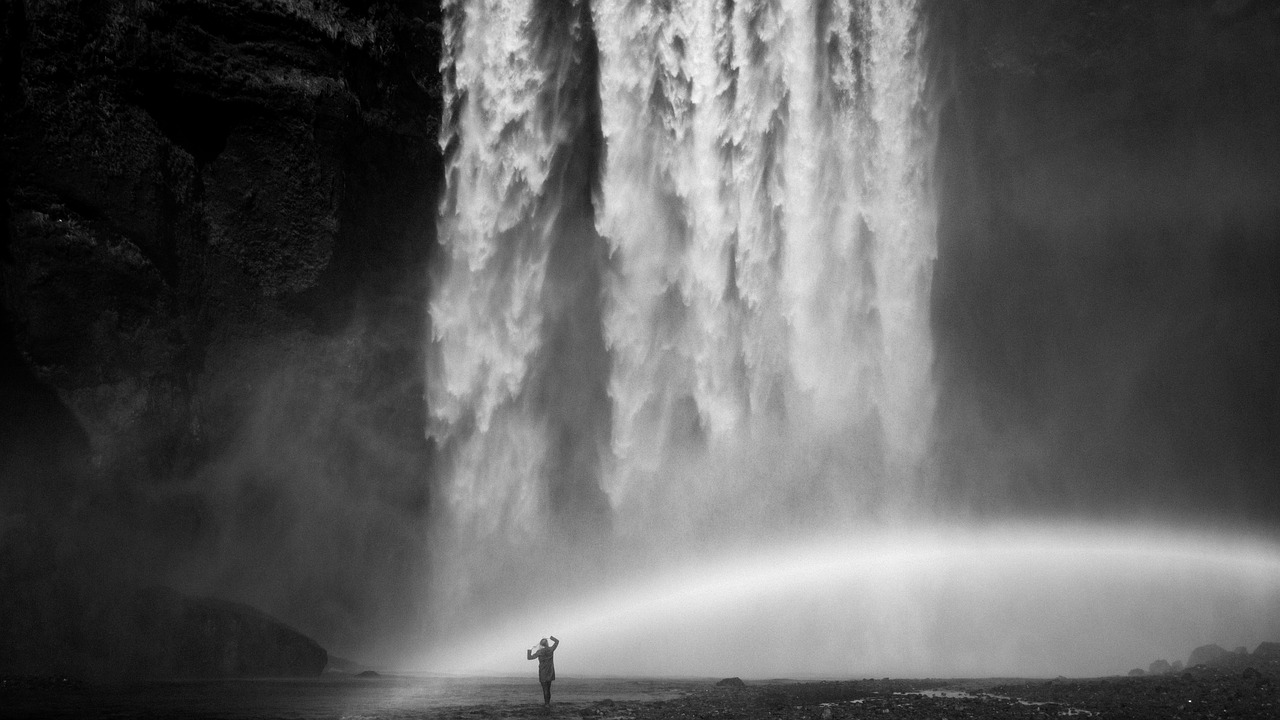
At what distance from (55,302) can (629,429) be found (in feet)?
51.8

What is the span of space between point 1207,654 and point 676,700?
1520 cm

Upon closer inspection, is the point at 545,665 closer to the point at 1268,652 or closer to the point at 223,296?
the point at 1268,652

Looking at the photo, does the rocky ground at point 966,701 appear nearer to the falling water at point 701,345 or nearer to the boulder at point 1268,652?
the boulder at point 1268,652

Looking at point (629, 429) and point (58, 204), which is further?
point (629, 429)

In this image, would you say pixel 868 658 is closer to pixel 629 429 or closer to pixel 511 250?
pixel 629 429

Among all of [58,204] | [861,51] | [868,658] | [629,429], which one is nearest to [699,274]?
[629,429]

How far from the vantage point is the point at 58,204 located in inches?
1081

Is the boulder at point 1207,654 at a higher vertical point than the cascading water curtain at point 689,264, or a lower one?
lower

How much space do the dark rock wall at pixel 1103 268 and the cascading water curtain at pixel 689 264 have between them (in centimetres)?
154

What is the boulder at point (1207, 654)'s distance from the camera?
85.1ft

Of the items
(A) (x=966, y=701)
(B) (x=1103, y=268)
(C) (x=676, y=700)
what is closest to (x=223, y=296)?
(C) (x=676, y=700)

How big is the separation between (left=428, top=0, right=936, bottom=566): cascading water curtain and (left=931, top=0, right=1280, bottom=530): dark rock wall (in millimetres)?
1535

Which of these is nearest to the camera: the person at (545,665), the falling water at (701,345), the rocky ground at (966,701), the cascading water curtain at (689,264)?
the rocky ground at (966,701)

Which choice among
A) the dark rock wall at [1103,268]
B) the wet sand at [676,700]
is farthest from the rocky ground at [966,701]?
the dark rock wall at [1103,268]
